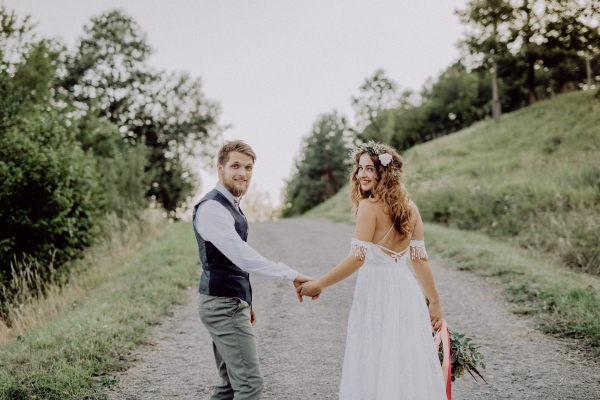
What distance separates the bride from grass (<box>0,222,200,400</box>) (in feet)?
7.56

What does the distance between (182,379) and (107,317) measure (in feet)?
5.82

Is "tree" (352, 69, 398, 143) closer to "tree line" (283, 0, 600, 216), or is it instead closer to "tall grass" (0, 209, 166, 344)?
"tree line" (283, 0, 600, 216)

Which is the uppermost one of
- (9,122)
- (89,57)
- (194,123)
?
(89,57)

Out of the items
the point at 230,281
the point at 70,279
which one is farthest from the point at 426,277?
the point at 70,279

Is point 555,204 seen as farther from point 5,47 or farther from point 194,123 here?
point 194,123

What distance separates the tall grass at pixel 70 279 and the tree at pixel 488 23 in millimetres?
23456

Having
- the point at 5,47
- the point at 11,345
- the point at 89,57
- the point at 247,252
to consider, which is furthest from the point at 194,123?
the point at 247,252

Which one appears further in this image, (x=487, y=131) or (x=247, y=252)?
(x=487, y=131)

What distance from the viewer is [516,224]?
33.6ft

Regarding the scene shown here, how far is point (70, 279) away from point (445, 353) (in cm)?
799

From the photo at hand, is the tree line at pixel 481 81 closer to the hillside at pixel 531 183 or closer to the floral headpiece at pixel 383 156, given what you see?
the hillside at pixel 531 183

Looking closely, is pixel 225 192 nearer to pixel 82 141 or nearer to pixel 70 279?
pixel 70 279

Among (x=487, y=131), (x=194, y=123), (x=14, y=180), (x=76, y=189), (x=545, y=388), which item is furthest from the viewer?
(x=194, y=123)

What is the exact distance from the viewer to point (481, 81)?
5166cm
